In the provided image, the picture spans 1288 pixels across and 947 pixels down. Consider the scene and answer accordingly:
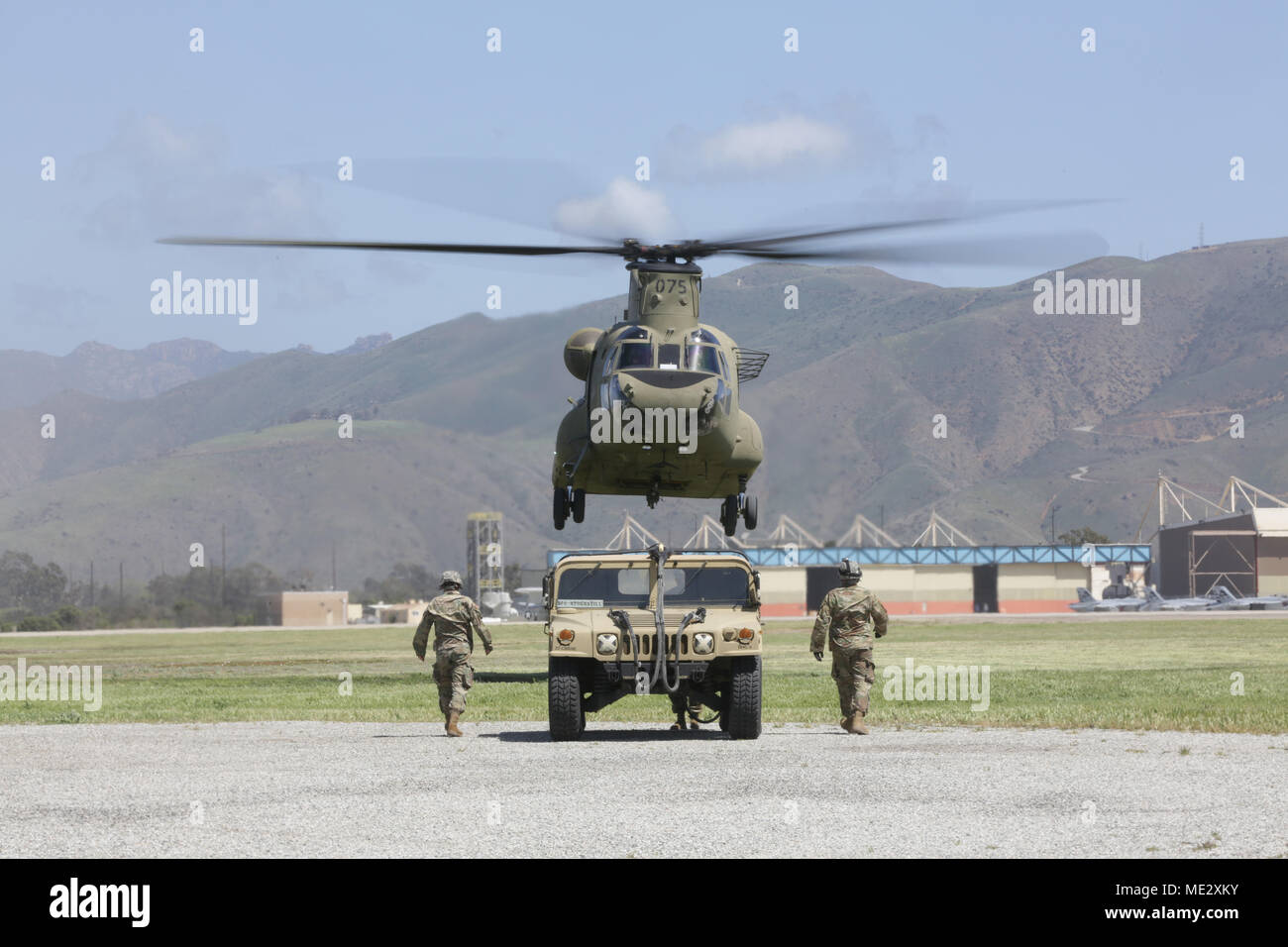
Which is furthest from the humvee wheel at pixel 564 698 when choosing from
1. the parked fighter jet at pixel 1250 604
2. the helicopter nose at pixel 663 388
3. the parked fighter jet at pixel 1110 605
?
the parked fighter jet at pixel 1110 605

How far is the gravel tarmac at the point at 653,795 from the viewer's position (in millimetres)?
10180

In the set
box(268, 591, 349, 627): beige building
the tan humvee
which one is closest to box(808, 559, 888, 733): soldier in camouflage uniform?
the tan humvee

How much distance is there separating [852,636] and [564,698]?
3.63 m

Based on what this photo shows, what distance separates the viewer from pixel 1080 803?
12031 millimetres

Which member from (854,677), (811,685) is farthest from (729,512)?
(854,677)

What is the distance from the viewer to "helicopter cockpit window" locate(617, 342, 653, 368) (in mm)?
28922

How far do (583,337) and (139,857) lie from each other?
2250 centimetres

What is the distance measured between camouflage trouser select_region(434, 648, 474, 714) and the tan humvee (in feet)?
4.27

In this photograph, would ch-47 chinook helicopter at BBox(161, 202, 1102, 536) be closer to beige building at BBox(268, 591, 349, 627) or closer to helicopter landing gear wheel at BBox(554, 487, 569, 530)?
helicopter landing gear wheel at BBox(554, 487, 569, 530)

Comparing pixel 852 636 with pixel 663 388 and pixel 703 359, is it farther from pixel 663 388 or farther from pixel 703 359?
pixel 703 359
